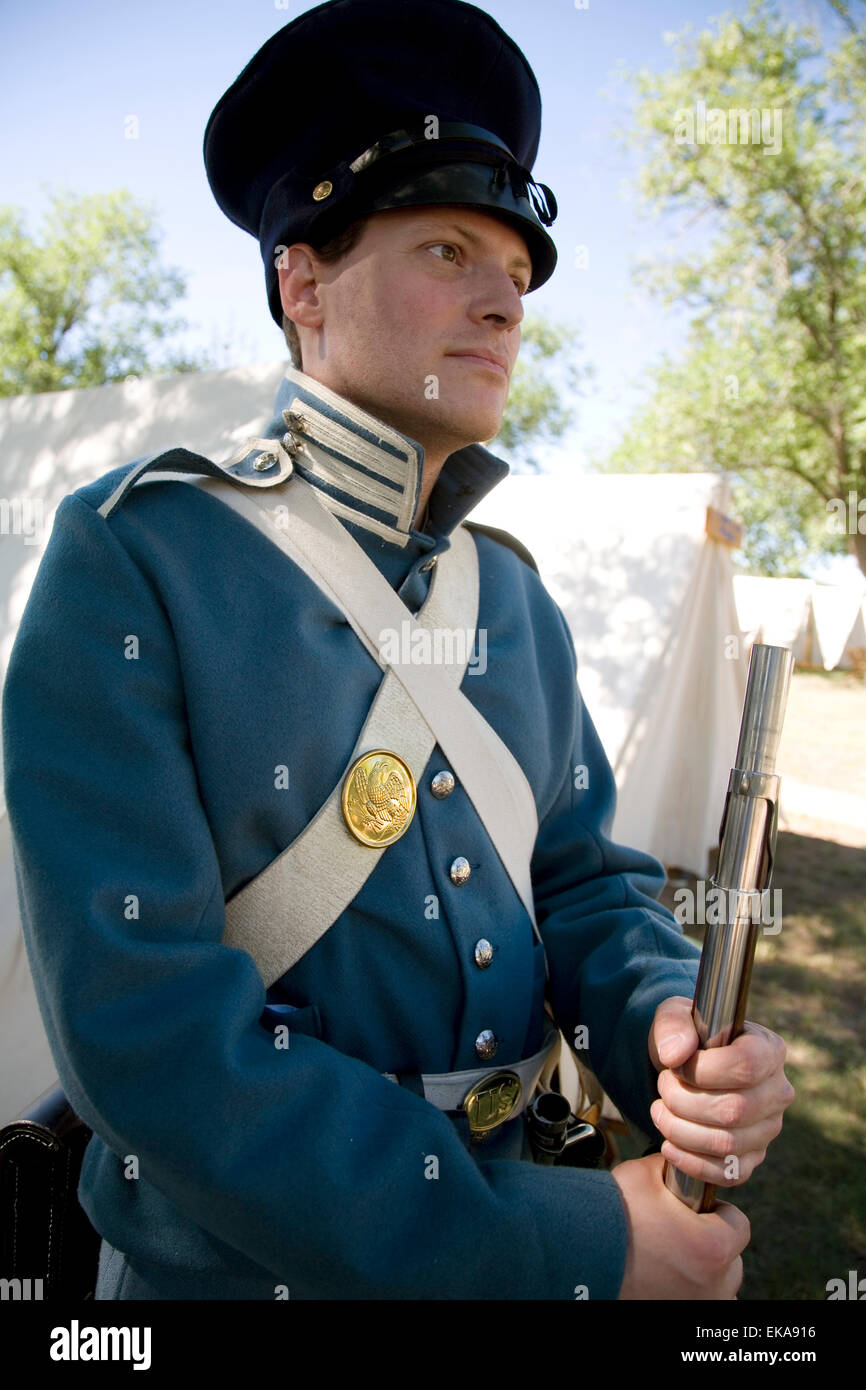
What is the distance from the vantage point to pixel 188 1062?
97 cm

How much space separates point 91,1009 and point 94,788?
0.24m

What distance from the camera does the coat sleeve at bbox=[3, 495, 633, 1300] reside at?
0.95 m

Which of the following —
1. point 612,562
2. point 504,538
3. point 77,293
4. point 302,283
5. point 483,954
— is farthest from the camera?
point 77,293

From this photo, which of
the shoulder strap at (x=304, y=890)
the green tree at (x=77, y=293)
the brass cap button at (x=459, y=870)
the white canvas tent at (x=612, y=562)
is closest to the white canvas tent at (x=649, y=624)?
the white canvas tent at (x=612, y=562)

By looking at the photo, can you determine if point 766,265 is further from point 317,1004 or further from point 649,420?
point 317,1004

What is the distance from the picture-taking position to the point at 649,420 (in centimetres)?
1930

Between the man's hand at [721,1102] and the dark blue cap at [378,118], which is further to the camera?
the dark blue cap at [378,118]

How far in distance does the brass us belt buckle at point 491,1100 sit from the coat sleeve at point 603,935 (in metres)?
0.16

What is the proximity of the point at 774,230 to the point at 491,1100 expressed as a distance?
1534 centimetres

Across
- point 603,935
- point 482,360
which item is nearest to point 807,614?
point 603,935

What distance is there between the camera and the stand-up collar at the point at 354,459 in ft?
4.49

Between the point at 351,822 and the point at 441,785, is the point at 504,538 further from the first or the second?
the point at 351,822

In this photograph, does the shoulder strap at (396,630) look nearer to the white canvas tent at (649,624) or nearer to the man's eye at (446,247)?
the man's eye at (446,247)

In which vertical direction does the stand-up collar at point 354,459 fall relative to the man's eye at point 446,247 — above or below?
below
